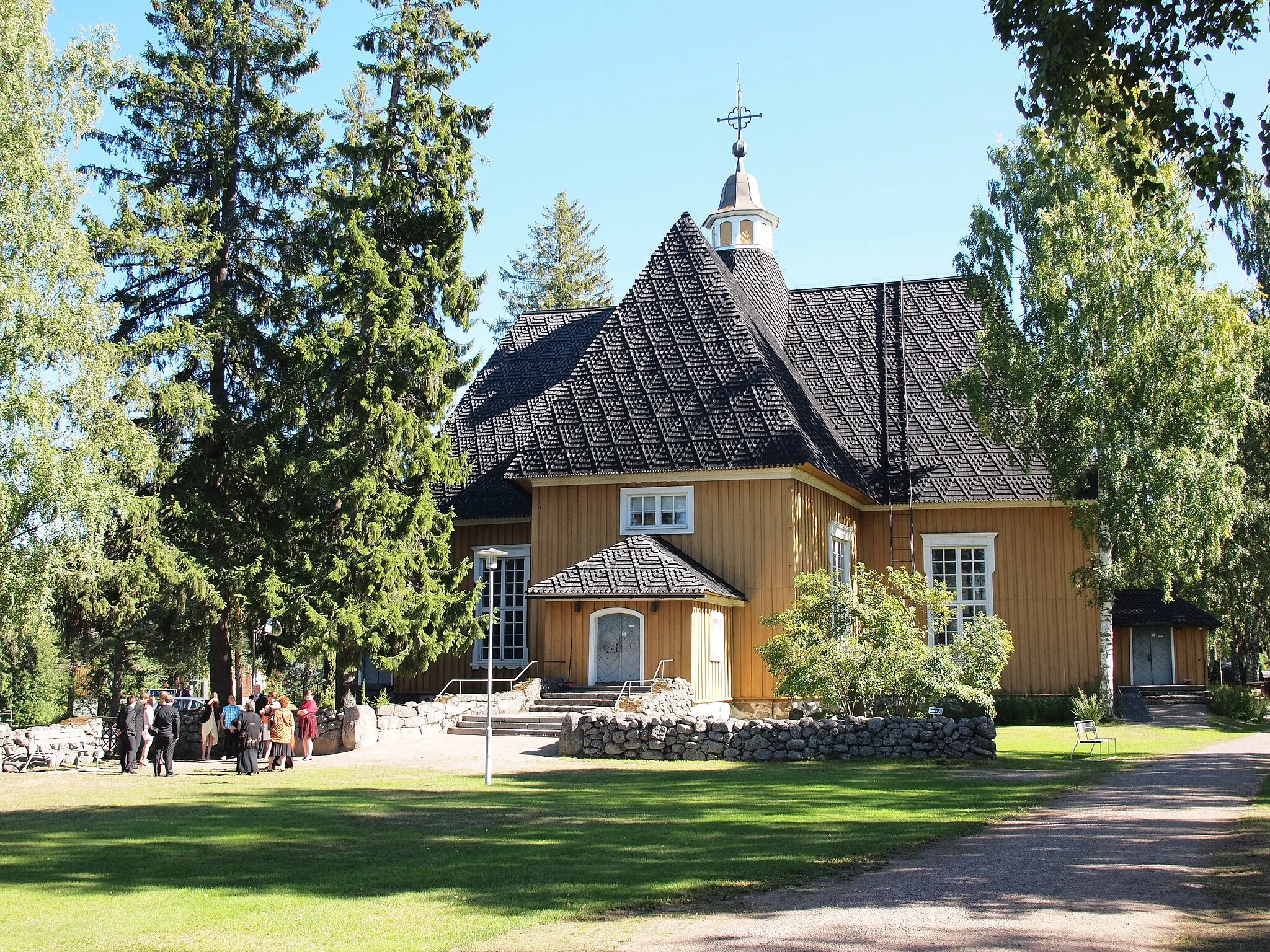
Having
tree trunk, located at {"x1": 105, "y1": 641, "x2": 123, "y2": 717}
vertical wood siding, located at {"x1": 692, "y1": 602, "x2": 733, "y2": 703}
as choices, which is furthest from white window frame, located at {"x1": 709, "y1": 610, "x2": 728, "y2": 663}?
tree trunk, located at {"x1": 105, "y1": 641, "x2": 123, "y2": 717}

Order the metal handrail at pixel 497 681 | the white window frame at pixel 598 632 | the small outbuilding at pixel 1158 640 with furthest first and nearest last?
the small outbuilding at pixel 1158 640 < the metal handrail at pixel 497 681 < the white window frame at pixel 598 632

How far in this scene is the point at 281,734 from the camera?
736 inches

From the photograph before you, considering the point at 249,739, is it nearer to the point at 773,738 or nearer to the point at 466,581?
the point at 773,738

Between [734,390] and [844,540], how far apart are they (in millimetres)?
5077

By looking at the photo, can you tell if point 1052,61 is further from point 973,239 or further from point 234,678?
point 234,678

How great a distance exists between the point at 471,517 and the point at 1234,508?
1796 cm

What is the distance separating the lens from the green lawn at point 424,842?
309 inches

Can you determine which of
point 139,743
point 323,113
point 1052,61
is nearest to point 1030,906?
point 1052,61

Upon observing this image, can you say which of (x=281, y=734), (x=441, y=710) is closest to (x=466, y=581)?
(x=441, y=710)

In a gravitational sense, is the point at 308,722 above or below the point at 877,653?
below

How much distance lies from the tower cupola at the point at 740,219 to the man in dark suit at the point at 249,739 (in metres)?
23.2

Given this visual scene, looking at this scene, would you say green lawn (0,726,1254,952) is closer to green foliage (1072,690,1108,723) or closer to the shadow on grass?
the shadow on grass

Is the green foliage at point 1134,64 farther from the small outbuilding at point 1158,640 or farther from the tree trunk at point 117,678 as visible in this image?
the tree trunk at point 117,678

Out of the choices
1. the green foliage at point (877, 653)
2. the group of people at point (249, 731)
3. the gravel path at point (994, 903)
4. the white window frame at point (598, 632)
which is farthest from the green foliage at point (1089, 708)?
the group of people at point (249, 731)
